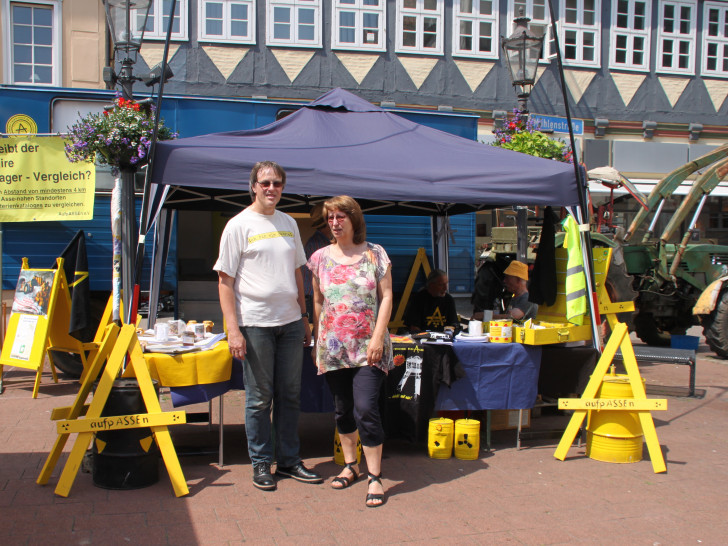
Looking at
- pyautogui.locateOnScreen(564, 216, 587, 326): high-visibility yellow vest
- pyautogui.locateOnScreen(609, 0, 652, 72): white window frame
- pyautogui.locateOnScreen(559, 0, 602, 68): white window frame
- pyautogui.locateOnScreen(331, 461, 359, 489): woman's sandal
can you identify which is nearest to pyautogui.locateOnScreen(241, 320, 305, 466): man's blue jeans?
pyautogui.locateOnScreen(331, 461, 359, 489): woman's sandal

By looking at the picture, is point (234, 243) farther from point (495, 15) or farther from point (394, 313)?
point (495, 15)

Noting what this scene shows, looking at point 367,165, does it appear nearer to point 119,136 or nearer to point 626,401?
point 119,136

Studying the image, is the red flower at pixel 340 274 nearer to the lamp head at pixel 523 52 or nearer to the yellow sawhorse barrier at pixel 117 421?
the yellow sawhorse barrier at pixel 117 421

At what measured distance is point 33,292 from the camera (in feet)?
24.1

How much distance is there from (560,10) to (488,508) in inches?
603

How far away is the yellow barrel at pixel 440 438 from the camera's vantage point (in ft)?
16.6

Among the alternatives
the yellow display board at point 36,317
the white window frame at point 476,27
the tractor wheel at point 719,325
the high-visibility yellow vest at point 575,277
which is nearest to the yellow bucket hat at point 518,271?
the high-visibility yellow vest at point 575,277

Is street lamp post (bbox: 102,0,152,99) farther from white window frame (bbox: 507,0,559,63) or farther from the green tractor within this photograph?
white window frame (bbox: 507,0,559,63)

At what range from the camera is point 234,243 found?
4.23 m

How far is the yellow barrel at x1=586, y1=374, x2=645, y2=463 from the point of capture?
5004 mm

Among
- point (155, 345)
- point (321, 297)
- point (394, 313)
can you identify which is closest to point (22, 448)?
point (155, 345)

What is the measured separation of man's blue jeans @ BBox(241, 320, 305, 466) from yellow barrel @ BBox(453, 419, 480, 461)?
1200 millimetres

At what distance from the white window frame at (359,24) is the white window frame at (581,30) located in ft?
14.3

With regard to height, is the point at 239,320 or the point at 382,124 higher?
the point at 382,124
